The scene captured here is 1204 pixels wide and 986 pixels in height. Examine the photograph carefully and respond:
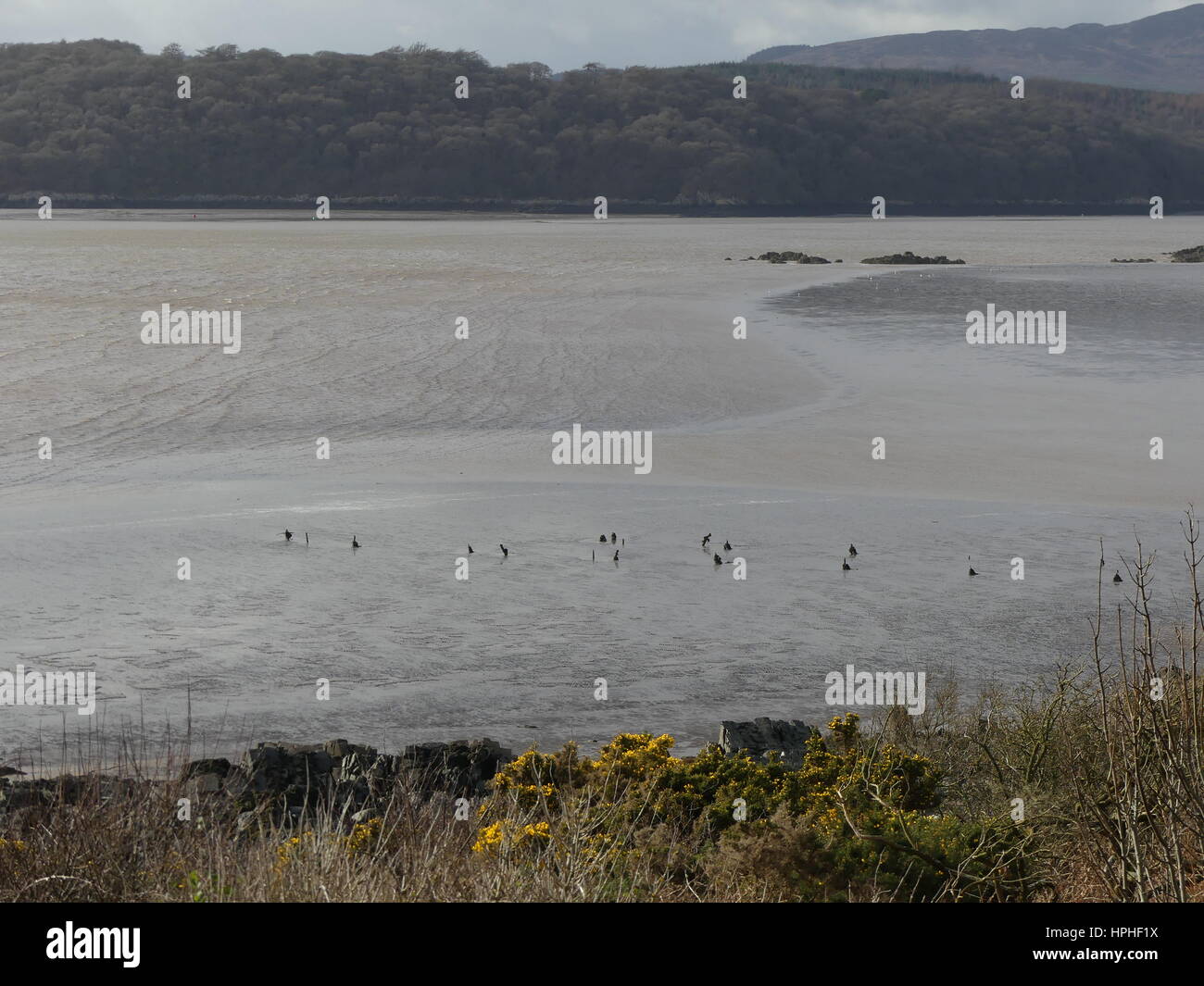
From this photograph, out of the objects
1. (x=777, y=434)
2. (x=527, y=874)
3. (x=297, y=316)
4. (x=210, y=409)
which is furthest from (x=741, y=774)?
(x=297, y=316)

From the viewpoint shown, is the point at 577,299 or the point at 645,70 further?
the point at 645,70

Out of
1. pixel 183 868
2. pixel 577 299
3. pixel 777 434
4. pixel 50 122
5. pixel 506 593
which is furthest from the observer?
pixel 50 122

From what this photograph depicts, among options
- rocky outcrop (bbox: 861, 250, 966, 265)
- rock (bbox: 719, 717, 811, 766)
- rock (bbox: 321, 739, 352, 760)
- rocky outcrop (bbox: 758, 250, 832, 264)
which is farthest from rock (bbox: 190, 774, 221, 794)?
rocky outcrop (bbox: 861, 250, 966, 265)

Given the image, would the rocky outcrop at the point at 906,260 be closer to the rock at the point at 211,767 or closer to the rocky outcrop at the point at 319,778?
the rocky outcrop at the point at 319,778

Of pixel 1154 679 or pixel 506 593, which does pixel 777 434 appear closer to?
pixel 506 593

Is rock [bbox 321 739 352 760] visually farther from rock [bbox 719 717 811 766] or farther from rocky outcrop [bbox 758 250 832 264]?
rocky outcrop [bbox 758 250 832 264]

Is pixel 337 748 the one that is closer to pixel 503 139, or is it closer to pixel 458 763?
pixel 458 763
